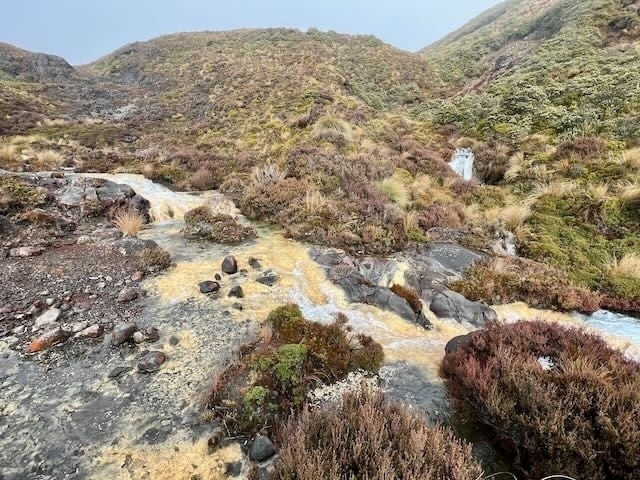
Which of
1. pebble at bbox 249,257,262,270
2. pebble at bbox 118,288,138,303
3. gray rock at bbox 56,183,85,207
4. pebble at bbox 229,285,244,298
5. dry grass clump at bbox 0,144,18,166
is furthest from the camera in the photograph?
dry grass clump at bbox 0,144,18,166

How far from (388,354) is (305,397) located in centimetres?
182

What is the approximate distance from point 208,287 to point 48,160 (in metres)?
14.1

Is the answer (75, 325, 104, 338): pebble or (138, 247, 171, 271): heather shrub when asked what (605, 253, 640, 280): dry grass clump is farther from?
(75, 325, 104, 338): pebble

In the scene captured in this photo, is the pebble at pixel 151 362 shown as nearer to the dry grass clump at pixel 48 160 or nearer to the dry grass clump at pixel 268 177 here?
the dry grass clump at pixel 268 177

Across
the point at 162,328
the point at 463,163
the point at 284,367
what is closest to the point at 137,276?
the point at 162,328

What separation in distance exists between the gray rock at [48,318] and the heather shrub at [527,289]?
304 inches

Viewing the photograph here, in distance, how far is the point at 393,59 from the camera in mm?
41438

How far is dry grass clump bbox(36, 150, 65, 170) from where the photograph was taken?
1633cm

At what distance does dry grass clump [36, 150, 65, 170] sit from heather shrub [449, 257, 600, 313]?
55.2 feet

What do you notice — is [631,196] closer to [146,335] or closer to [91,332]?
[146,335]

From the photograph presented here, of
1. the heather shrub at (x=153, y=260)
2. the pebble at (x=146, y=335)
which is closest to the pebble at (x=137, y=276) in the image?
the heather shrub at (x=153, y=260)

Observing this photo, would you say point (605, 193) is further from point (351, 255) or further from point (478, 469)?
point (478, 469)

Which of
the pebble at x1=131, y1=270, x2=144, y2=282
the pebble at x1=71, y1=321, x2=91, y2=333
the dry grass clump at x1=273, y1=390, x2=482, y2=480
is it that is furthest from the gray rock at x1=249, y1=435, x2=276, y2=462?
the pebble at x1=131, y1=270, x2=144, y2=282

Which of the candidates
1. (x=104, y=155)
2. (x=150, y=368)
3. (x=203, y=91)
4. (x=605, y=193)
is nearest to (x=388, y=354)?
(x=150, y=368)
